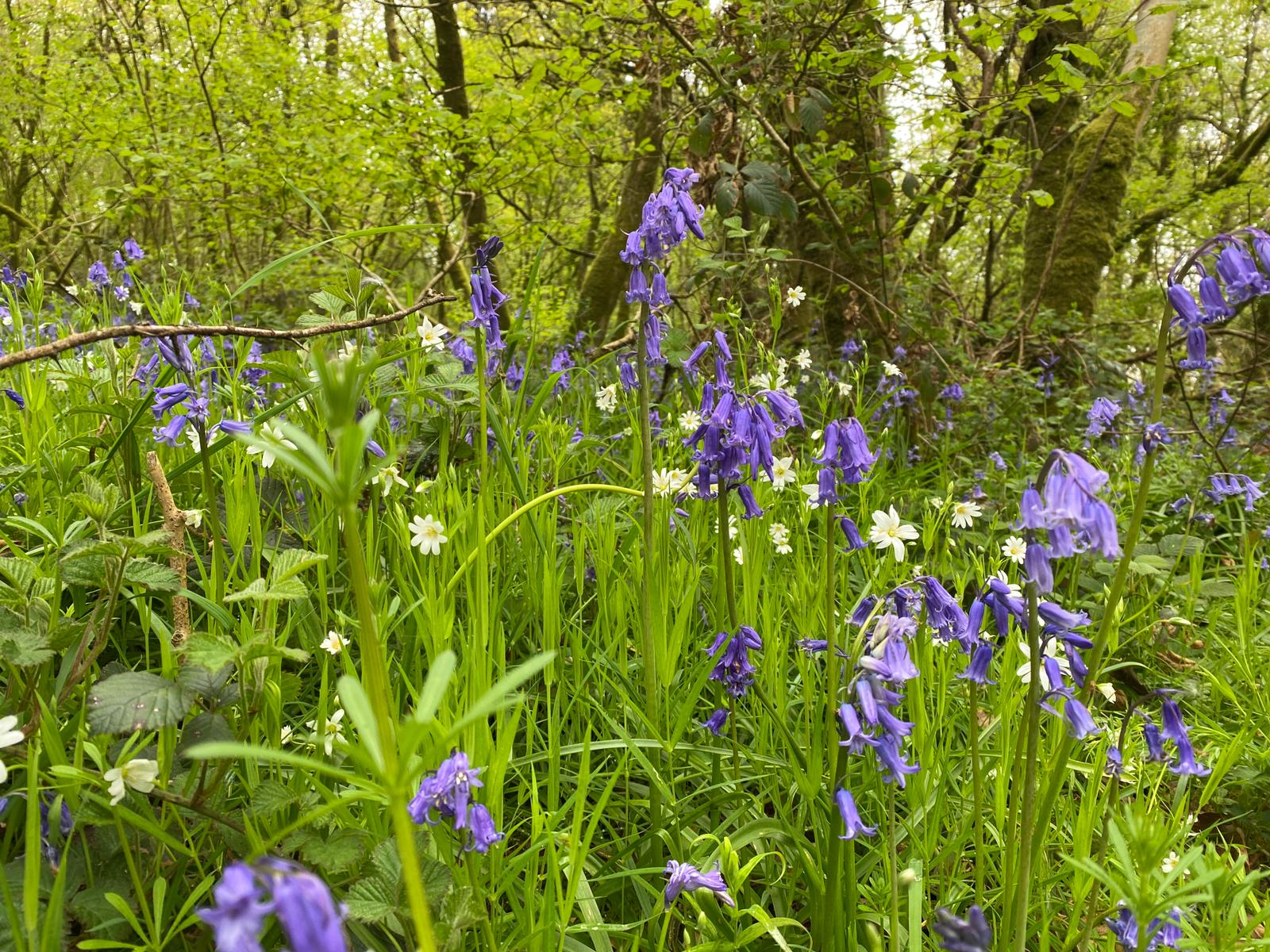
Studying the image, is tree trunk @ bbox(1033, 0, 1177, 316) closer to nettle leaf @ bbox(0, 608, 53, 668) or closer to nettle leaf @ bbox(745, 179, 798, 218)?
nettle leaf @ bbox(745, 179, 798, 218)

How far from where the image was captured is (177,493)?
240 centimetres

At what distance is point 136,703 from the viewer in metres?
1.10

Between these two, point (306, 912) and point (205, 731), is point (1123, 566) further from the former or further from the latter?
point (205, 731)

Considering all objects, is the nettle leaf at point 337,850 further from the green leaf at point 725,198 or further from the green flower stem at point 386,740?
the green leaf at point 725,198

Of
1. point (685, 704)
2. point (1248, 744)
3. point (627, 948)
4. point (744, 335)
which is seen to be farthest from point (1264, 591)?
point (627, 948)

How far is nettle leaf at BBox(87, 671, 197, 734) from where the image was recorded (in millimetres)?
1062

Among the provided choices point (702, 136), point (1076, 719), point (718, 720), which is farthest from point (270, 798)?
point (702, 136)

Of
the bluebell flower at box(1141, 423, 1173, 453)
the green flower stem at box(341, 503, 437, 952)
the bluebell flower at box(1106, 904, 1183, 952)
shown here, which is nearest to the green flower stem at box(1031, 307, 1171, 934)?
the bluebell flower at box(1141, 423, 1173, 453)

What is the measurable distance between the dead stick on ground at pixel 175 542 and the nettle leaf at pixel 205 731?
0.21m

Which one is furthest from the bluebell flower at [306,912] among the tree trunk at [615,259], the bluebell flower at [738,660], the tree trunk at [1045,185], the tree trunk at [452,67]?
the tree trunk at [1045,185]

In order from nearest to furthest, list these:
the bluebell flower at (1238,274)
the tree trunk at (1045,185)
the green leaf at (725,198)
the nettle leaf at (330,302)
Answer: the bluebell flower at (1238,274), the nettle leaf at (330,302), the green leaf at (725,198), the tree trunk at (1045,185)

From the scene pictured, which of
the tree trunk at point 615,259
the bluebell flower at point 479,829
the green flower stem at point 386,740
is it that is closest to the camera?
the green flower stem at point 386,740

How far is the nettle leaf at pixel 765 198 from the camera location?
13.1ft

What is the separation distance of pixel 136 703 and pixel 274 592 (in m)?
0.23
